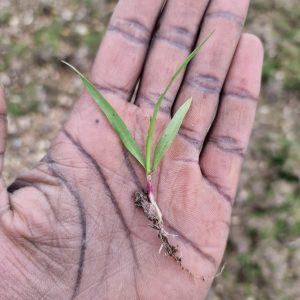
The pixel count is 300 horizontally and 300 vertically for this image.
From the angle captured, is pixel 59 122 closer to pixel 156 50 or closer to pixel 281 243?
pixel 156 50

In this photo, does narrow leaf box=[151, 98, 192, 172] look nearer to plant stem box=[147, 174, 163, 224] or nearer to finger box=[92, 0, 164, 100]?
plant stem box=[147, 174, 163, 224]

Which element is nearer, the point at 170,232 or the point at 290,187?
the point at 170,232

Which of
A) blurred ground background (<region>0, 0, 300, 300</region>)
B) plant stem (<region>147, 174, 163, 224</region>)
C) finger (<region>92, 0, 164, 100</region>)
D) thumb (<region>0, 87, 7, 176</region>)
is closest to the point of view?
thumb (<region>0, 87, 7, 176</region>)

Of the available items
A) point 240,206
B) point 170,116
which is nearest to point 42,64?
point 170,116

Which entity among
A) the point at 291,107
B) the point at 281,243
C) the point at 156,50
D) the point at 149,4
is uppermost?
the point at 149,4

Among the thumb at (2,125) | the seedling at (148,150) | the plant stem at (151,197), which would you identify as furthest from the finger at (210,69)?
the thumb at (2,125)

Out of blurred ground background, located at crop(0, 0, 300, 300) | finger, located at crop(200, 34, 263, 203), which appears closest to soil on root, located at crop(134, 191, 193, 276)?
finger, located at crop(200, 34, 263, 203)

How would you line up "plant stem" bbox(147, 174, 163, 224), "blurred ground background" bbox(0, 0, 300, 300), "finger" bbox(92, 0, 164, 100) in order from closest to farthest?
"plant stem" bbox(147, 174, 163, 224)
"finger" bbox(92, 0, 164, 100)
"blurred ground background" bbox(0, 0, 300, 300)

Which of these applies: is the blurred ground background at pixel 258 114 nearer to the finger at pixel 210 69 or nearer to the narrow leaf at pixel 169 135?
the finger at pixel 210 69
